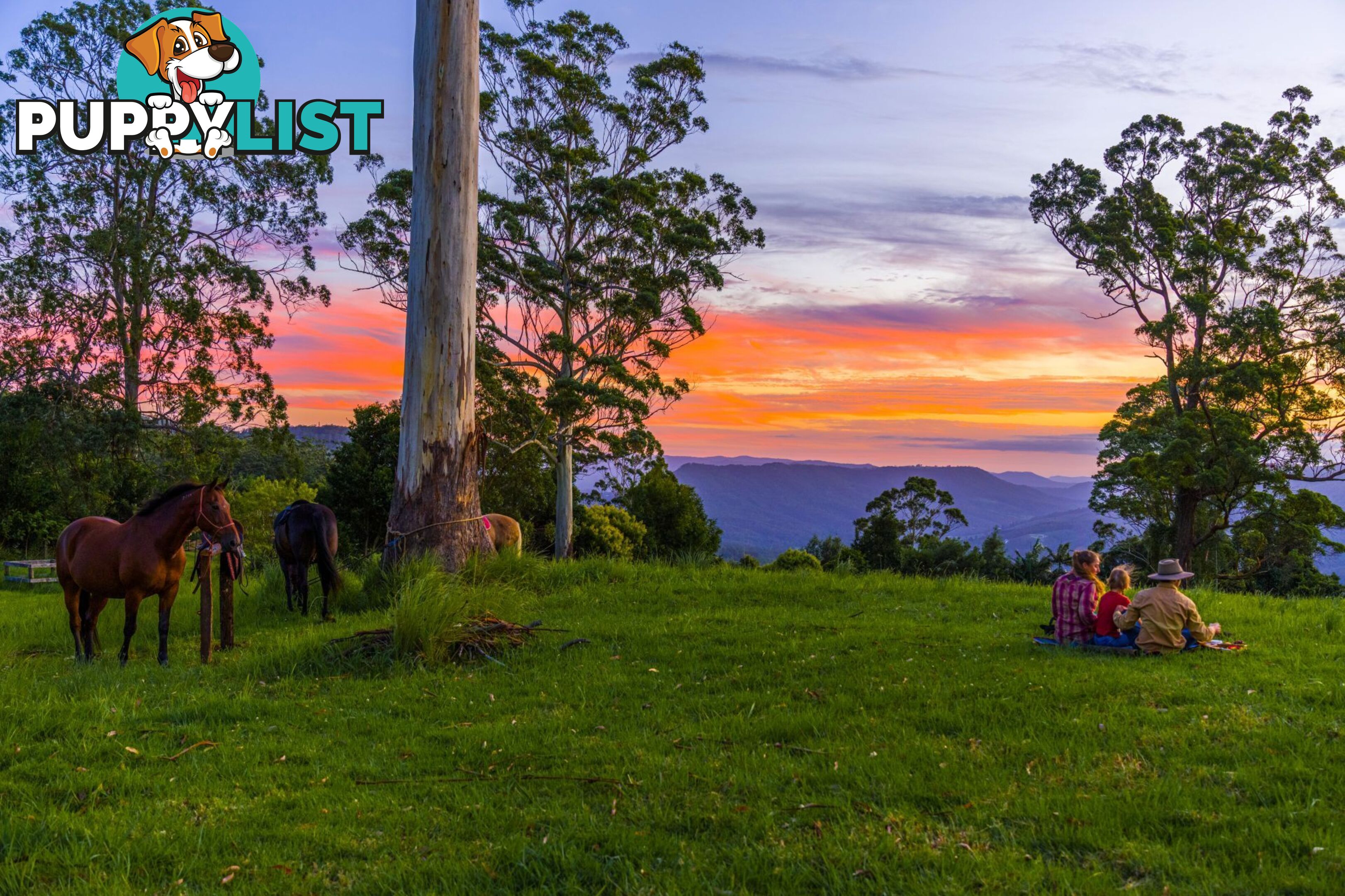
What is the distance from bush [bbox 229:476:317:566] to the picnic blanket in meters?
21.4

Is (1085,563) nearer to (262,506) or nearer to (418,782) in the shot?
(418,782)

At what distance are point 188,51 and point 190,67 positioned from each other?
0.69 meters

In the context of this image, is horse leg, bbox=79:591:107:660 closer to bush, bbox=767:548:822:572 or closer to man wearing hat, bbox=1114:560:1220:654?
man wearing hat, bbox=1114:560:1220:654

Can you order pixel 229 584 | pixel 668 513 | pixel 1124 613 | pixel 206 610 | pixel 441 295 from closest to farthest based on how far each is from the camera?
pixel 1124 613 < pixel 206 610 < pixel 229 584 < pixel 441 295 < pixel 668 513

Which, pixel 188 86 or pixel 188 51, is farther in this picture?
pixel 188 86

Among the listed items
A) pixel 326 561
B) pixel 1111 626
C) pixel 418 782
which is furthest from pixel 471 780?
pixel 326 561

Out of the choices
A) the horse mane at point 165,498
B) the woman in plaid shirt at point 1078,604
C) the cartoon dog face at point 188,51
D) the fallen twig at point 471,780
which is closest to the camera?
the fallen twig at point 471,780

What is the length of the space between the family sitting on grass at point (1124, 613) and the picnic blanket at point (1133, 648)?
0.04 m

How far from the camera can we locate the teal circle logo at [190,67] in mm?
23469

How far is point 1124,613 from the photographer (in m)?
7.80

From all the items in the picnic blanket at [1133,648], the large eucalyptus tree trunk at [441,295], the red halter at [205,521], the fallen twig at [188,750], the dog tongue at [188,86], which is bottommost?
the fallen twig at [188,750]

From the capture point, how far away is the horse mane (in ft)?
28.1

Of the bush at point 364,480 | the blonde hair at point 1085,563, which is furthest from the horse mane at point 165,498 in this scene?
the bush at point 364,480

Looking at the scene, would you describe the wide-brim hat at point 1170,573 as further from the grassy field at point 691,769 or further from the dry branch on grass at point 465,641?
the dry branch on grass at point 465,641
